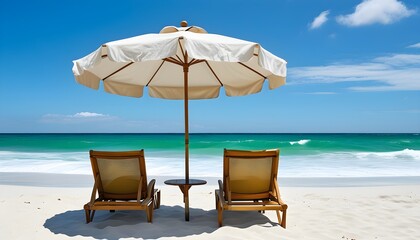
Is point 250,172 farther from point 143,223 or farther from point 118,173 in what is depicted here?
point 118,173

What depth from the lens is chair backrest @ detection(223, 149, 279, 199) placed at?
4.26m

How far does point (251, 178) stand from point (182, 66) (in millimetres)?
2018

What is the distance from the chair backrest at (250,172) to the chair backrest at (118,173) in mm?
949

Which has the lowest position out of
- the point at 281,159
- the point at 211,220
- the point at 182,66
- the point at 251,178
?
the point at 281,159

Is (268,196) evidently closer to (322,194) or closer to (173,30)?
(173,30)

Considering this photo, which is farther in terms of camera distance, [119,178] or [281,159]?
[281,159]

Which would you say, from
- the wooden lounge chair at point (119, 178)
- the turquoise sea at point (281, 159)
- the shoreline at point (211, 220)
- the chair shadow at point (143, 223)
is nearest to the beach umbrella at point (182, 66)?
the chair shadow at point (143, 223)

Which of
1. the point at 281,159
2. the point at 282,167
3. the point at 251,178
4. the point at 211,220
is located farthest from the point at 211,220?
the point at 281,159

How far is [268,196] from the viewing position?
173 inches

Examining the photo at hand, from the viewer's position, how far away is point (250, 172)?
4336mm

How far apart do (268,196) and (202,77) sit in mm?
2338

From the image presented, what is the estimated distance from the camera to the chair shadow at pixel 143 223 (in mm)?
3977

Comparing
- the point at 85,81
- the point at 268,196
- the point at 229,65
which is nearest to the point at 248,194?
the point at 268,196

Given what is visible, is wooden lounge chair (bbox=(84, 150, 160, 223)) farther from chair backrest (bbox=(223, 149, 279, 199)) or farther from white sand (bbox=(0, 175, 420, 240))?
chair backrest (bbox=(223, 149, 279, 199))
